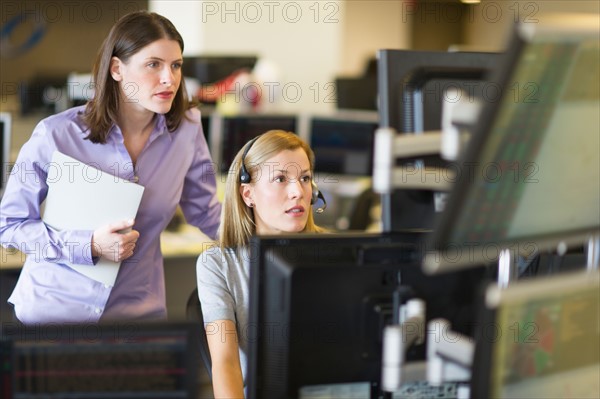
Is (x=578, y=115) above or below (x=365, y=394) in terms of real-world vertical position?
above

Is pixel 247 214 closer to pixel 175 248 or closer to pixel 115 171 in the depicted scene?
pixel 115 171

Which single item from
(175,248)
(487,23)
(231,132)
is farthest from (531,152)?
(487,23)

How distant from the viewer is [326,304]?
1.34 m

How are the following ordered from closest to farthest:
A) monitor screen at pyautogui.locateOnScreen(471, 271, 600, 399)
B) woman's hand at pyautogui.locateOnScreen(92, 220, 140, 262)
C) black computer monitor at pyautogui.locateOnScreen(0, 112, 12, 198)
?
monitor screen at pyautogui.locateOnScreen(471, 271, 600, 399) → woman's hand at pyautogui.locateOnScreen(92, 220, 140, 262) → black computer monitor at pyautogui.locateOnScreen(0, 112, 12, 198)

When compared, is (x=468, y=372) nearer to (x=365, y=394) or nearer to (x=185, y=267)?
(x=365, y=394)

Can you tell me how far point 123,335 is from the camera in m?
1.12

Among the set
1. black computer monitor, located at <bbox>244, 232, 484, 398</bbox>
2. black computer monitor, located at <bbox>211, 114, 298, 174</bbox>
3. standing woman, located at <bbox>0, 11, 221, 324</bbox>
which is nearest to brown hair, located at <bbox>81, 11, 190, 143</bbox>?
standing woman, located at <bbox>0, 11, 221, 324</bbox>

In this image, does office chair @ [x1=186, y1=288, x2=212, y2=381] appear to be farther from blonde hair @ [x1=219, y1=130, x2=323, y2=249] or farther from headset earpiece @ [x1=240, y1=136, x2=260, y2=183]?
headset earpiece @ [x1=240, y1=136, x2=260, y2=183]

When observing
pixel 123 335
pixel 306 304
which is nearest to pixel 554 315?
pixel 306 304

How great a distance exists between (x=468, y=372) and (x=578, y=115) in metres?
0.40

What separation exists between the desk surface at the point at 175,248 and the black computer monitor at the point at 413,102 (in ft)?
6.05

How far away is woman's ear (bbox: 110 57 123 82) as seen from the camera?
2.25 metres

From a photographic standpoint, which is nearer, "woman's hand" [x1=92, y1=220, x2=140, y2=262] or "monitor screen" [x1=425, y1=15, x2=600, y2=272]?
"monitor screen" [x1=425, y1=15, x2=600, y2=272]

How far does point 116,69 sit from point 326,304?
3.81ft
